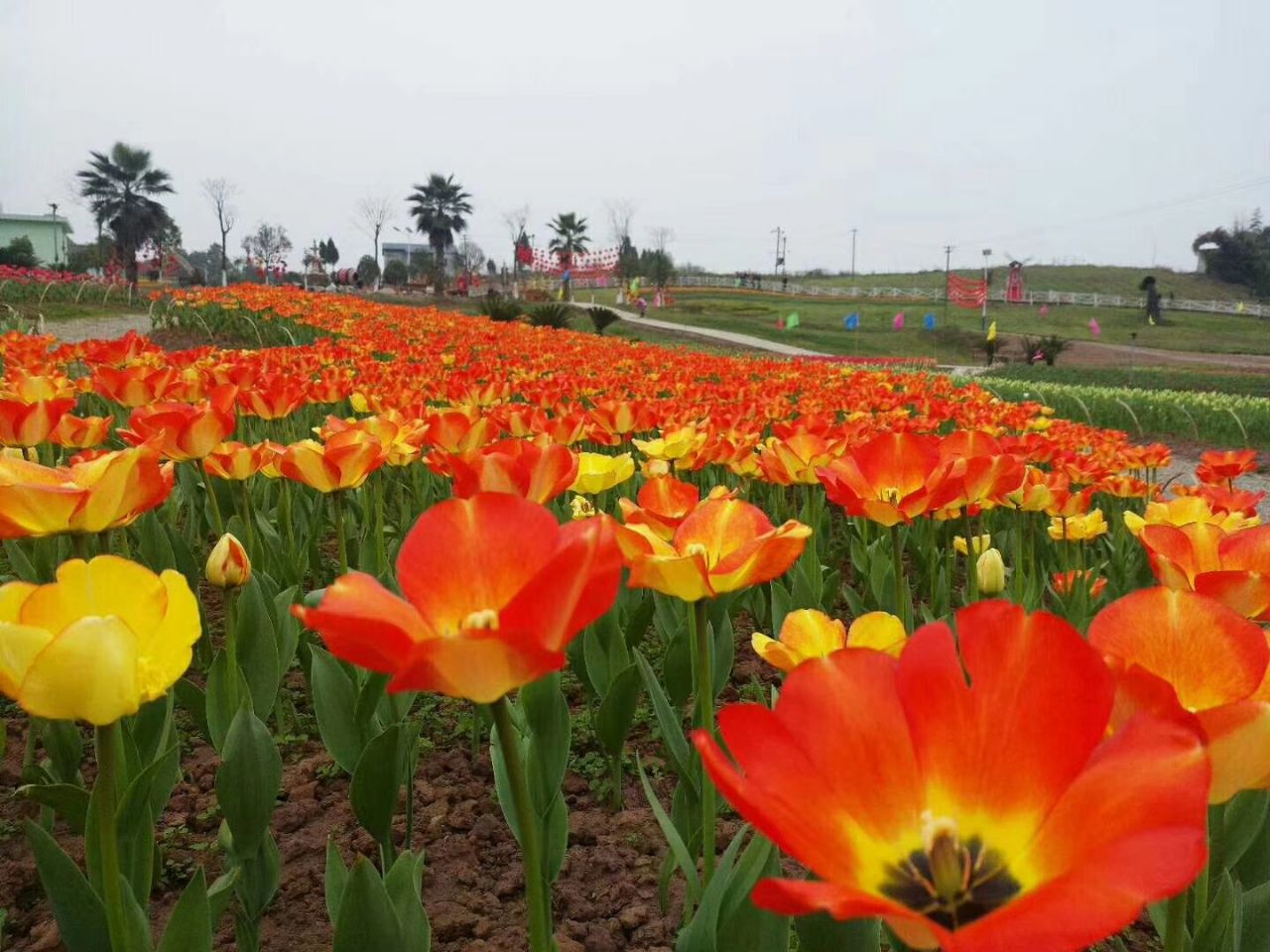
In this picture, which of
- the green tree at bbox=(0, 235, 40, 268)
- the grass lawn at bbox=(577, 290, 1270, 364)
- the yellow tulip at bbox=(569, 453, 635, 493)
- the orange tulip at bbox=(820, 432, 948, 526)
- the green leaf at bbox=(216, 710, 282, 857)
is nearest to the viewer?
the green leaf at bbox=(216, 710, 282, 857)

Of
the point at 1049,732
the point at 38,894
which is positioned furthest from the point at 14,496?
the point at 1049,732

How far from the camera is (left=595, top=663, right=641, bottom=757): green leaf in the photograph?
177 cm

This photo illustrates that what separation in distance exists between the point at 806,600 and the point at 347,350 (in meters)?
6.16

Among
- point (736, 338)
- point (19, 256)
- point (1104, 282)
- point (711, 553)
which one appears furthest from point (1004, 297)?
point (711, 553)

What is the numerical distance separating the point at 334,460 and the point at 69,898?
94 cm

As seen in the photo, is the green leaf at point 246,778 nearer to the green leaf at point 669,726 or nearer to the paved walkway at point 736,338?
the green leaf at point 669,726

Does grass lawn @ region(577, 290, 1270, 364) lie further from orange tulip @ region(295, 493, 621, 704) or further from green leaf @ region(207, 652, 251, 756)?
orange tulip @ region(295, 493, 621, 704)

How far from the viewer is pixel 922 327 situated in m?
45.4

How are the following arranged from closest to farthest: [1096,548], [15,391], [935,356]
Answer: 1. [15,391]
2. [1096,548]
3. [935,356]

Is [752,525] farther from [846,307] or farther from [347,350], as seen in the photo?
[846,307]

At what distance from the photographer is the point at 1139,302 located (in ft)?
221

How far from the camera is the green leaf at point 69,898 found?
43.1 inches

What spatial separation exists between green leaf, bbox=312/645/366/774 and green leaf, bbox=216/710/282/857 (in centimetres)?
24

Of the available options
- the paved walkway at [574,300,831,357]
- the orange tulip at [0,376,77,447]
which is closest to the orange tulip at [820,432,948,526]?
the orange tulip at [0,376,77,447]
